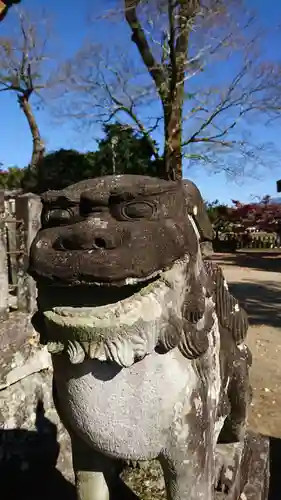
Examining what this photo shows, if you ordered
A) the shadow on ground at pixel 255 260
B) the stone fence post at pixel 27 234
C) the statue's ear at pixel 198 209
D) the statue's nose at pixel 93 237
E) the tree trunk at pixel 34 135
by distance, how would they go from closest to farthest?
the statue's nose at pixel 93 237 → the statue's ear at pixel 198 209 → the stone fence post at pixel 27 234 → the shadow on ground at pixel 255 260 → the tree trunk at pixel 34 135

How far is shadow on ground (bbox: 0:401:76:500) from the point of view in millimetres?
2041

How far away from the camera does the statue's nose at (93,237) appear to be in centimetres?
97

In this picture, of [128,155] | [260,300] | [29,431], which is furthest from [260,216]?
[29,431]

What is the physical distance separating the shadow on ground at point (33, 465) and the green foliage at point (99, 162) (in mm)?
8888

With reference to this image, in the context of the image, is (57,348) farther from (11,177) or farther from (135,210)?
(11,177)

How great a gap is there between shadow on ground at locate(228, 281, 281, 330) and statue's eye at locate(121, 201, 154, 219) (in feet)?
15.4

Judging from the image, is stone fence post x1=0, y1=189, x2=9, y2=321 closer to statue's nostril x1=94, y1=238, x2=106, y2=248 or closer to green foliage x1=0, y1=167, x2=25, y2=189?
statue's nostril x1=94, y1=238, x2=106, y2=248

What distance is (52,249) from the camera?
40.0 inches

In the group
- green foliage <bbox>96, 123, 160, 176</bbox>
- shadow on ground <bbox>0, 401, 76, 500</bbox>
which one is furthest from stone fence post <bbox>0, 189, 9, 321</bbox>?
green foliage <bbox>96, 123, 160, 176</bbox>

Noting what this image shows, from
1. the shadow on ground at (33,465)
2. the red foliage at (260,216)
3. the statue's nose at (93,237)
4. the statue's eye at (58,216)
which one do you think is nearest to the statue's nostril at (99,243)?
the statue's nose at (93,237)

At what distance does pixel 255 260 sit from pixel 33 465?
33.1 feet

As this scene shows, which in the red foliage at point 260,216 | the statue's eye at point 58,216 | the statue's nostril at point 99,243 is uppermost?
the red foliage at point 260,216

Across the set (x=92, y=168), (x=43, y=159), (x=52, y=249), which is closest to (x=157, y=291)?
(x=52, y=249)

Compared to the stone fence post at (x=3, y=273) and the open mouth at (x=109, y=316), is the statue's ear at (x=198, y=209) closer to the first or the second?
the open mouth at (x=109, y=316)
